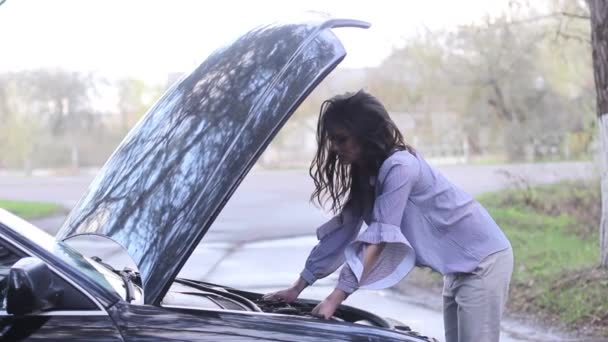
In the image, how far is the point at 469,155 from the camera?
30.4 meters

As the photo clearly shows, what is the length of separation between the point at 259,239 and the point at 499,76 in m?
11.2

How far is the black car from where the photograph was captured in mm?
2455

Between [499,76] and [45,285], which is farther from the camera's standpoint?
[499,76]

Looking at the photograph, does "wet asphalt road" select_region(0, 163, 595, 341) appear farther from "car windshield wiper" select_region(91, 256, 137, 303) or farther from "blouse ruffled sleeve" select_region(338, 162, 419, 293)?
"blouse ruffled sleeve" select_region(338, 162, 419, 293)

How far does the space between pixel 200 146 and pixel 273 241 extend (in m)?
9.65

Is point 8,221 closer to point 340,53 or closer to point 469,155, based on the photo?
point 340,53

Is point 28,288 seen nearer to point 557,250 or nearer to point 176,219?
point 176,219

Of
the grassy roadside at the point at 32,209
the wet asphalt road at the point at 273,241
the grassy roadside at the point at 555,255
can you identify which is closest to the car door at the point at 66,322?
the wet asphalt road at the point at 273,241

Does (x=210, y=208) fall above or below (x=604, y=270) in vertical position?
above

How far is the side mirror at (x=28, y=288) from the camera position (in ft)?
7.60

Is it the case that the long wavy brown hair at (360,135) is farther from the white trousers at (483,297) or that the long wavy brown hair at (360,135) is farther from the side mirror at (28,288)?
the side mirror at (28,288)

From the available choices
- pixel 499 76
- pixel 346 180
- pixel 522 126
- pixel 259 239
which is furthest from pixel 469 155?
pixel 346 180

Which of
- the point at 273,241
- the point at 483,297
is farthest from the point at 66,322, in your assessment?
the point at 273,241

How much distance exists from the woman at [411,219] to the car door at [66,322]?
2.96ft
